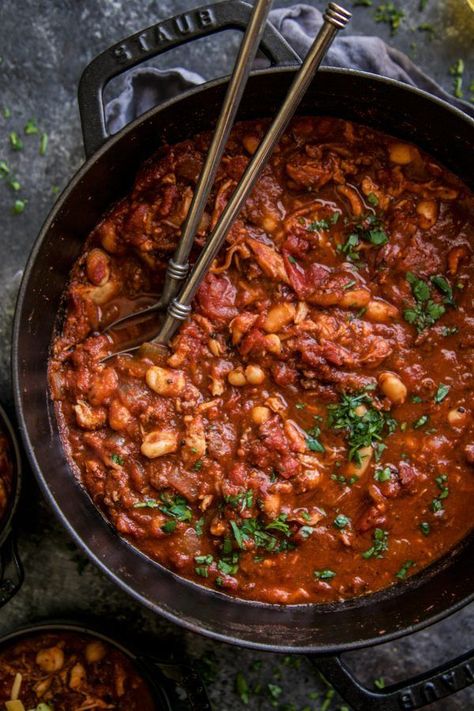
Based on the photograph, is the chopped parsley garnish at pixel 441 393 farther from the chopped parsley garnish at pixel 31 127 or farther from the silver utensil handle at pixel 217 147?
the chopped parsley garnish at pixel 31 127

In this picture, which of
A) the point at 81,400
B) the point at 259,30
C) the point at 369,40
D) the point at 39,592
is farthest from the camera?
the point at 39,592

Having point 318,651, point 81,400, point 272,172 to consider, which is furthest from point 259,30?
point 318,651

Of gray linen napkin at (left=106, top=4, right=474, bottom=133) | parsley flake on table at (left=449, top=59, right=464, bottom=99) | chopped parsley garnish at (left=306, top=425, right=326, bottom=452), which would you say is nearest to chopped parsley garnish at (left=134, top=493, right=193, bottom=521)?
chopped parsley garnish at (left=306, top=425, right=326, bottom=452)

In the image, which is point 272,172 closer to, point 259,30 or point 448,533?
point 259,30

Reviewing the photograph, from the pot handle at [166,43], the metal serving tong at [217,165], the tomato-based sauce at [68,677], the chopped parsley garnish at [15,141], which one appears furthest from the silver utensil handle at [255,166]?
the tomato-based sauce at [68,677]

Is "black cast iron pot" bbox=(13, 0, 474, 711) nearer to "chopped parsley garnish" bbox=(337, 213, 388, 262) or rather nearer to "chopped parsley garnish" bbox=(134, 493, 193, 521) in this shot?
"chopped parsley garnish" bbox=(134, 493, 193, 521)

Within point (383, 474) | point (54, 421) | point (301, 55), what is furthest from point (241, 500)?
point (301, 55)

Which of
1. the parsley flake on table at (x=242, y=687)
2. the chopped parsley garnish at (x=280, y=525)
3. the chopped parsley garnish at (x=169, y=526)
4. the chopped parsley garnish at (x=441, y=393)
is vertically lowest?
the parsley flake on table at (x=242, y=687)

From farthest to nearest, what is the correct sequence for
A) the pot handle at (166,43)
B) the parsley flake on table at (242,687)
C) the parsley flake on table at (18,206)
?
the parsley flake on table at (242,687) < the parsley flake on table at (18,206) < the pot handle at (166,43)
